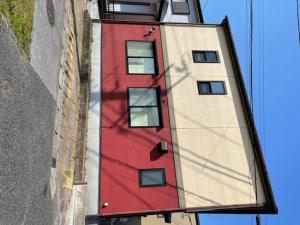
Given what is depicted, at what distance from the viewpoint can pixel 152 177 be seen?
33.6ft

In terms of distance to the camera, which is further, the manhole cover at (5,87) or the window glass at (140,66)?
the window glass at (140,66)

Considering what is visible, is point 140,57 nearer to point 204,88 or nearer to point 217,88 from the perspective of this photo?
point 204,88

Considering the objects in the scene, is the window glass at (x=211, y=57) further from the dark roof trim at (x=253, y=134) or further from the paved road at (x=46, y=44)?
the paved road at (x=46, y=44)

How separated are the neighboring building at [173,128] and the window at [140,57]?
1.6 inches

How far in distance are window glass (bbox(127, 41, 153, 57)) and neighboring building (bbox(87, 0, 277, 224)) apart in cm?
4

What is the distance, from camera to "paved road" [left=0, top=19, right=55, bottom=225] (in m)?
4.28

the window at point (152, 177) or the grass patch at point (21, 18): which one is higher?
the grass patch at point (21, 18)

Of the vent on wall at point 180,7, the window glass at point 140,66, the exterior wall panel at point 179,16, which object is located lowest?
the window glass at point 140,66

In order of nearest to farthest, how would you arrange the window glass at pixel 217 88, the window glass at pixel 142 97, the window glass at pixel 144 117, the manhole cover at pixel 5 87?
the manhole cover at pixel 5 87 < the window glass at pixel 144 117 < the window glass at pixel 142 97 < the window glass at pixel 217 88

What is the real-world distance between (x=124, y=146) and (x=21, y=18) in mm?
6422

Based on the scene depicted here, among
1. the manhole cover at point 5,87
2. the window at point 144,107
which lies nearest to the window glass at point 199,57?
the window at point 144,107

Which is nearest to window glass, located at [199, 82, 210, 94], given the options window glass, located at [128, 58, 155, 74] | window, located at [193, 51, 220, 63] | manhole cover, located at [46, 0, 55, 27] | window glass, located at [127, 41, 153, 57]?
window, located at [193, 51, 220, 63]

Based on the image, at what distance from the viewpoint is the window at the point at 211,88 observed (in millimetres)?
11922

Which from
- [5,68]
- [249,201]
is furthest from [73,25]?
[249,201]
